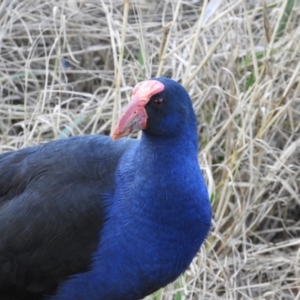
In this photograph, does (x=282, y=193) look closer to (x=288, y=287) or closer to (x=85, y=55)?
(x=288, y=287)

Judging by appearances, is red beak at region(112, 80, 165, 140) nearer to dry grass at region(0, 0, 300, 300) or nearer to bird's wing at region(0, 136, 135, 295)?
bird's wing at region(0, 136, 135, 295)

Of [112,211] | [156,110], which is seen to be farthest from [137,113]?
[112,211]

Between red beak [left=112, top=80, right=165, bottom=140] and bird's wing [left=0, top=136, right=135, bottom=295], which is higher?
red beak [left=112, top=80, right=165, bottom=140]

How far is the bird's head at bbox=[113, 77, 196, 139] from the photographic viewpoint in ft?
7.53

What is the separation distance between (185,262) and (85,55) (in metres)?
1.55

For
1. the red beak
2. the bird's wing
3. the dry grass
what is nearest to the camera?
the red beak

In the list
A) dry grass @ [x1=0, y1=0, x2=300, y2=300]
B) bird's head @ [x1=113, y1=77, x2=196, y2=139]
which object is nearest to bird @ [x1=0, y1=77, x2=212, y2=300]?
bird's head @ [x1=113, y1=77, x2=196, y2=139]

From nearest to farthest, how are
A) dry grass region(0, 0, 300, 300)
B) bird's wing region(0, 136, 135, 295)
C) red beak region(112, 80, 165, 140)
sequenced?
red beak region(112, 80, 165, 140), bird's wing region(0, 136, 135, 295), dry grass region(0, 0, 300, 300)

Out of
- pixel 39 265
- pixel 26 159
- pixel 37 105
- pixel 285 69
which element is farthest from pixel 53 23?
pixel 39 265

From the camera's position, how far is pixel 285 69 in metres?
3.32

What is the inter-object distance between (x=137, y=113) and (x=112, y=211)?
284 millimetres

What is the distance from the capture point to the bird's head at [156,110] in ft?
7.53

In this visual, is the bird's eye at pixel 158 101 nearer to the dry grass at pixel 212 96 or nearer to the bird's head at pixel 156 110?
the bird's head at pixel 156 110

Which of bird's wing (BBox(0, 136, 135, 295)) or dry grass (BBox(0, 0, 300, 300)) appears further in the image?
dry grass (BBox(0, 0, 300, 300))
